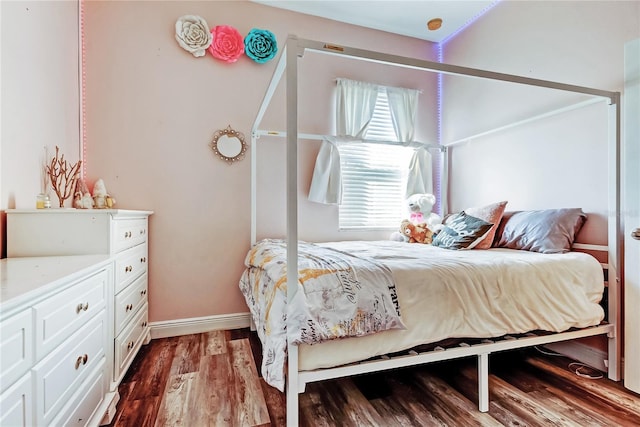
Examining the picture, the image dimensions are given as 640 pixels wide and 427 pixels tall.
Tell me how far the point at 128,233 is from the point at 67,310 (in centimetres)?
79

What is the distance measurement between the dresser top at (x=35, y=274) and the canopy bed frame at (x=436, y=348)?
0.71m

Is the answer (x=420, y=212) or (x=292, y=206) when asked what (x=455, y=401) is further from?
(x=420, y=212)

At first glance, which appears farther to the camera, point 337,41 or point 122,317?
point 337,41

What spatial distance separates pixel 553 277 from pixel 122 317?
2.23 meters

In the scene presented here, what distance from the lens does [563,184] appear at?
2115 mm

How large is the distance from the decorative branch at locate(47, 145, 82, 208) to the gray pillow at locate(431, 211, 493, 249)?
246 centimetres

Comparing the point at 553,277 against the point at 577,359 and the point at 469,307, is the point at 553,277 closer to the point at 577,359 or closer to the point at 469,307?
the point at 469,307

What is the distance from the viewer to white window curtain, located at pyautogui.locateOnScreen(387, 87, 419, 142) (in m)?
3.08

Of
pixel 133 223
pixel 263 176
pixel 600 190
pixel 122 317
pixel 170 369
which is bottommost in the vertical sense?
pixel 170 369

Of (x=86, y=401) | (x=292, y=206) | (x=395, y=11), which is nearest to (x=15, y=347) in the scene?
(x=86, y=401)

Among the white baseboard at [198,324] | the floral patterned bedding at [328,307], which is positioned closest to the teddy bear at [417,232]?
the floral patterned bedding at [328,307]

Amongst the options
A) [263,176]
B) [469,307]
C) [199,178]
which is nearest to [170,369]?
[199,178]

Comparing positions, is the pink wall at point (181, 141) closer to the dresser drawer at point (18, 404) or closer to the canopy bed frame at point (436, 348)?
the canopy bed frame at point (436, 348)

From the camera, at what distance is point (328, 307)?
3.87ft
